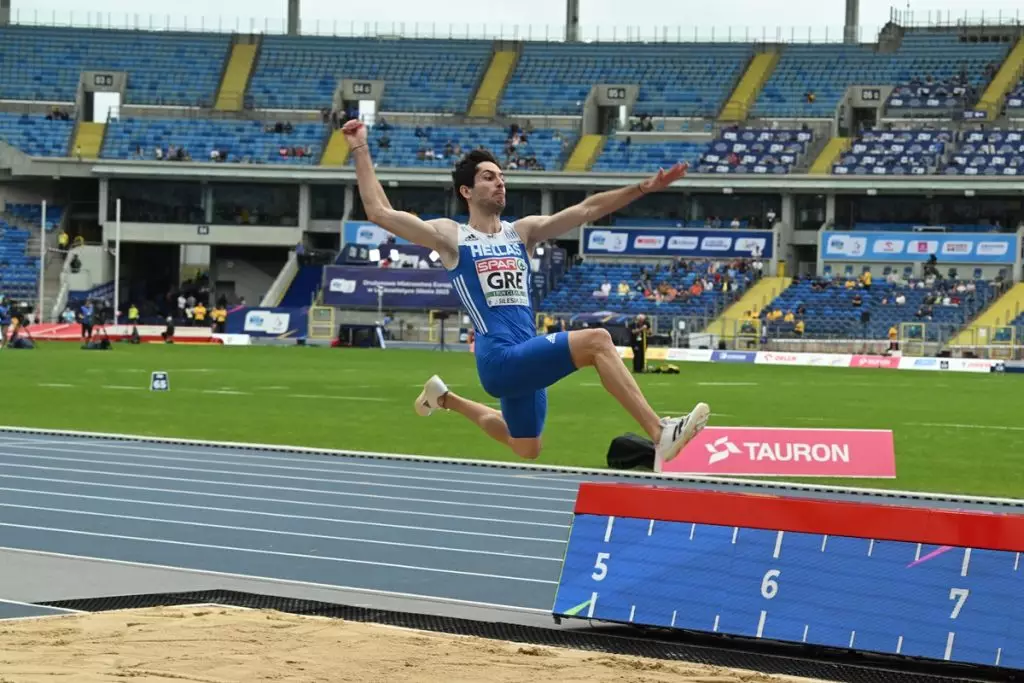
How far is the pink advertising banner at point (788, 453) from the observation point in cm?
1460

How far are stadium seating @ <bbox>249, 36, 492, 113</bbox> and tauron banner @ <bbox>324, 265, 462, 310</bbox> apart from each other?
10.5 meters

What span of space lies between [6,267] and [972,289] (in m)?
31.3

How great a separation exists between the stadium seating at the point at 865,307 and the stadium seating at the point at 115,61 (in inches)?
955

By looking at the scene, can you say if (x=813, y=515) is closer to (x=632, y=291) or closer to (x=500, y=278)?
(x=500, y=278)

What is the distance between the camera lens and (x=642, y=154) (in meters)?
53.9

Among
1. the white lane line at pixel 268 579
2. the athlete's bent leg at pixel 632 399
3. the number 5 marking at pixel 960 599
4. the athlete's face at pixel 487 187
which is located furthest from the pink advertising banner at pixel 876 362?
the number 5 marking at pixel 960 599

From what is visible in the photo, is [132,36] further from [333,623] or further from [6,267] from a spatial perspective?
[333,623]

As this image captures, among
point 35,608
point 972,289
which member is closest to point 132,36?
point 972,289

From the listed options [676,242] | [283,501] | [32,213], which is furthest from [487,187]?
[32,213]

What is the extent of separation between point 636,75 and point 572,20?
510cm

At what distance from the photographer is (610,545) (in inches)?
287

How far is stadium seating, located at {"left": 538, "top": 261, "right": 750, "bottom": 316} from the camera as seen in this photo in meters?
47.0

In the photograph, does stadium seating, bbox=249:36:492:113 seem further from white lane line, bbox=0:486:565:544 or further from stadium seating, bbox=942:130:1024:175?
white lane line, bbox=0:486:565:544

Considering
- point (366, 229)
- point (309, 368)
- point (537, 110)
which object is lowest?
point (309, 368)
